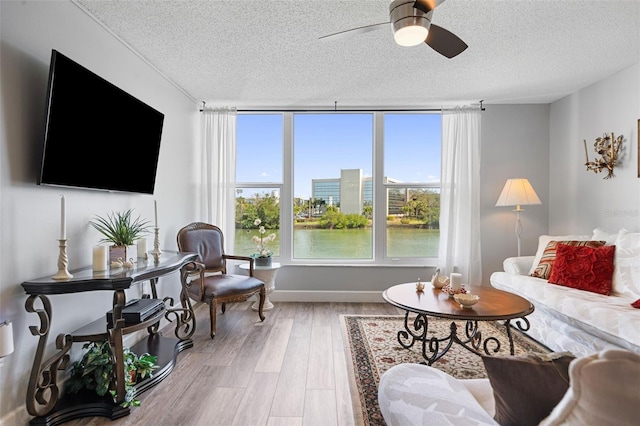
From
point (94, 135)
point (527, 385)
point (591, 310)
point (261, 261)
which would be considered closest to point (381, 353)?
point (591, 310)

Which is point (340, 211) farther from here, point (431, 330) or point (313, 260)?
point (431, 330)

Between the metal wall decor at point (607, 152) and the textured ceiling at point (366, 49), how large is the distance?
2.14 feet

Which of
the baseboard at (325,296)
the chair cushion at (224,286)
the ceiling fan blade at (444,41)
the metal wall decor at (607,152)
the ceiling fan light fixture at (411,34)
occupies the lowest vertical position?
the baseboard at (325,296)

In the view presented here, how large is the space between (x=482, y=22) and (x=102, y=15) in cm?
270

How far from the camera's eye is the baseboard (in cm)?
431

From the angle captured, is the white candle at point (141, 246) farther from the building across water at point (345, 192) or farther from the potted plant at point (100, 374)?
the building across water at point (345, 192)

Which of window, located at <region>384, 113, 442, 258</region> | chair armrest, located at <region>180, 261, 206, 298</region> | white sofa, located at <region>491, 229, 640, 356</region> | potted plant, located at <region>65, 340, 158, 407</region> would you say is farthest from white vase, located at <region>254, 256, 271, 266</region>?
white sofa, located at <region>491, 229, 640, 356</region>

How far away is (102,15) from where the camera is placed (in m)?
2.34

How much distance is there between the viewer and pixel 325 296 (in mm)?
4324

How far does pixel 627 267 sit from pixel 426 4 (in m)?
2.63

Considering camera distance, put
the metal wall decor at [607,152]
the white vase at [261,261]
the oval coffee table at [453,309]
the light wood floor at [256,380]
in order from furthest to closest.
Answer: the white vase at [261,261] → the metal wall decor at [607,152] → the oval coffee table at [453,309] → the light wood floor at [256,380]

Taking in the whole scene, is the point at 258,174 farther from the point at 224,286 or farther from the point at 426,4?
the point at 426,4

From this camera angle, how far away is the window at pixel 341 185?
443 centimetres

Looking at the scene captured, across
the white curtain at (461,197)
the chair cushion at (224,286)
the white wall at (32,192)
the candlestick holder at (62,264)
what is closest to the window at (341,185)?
the white curtain at (461,197)
